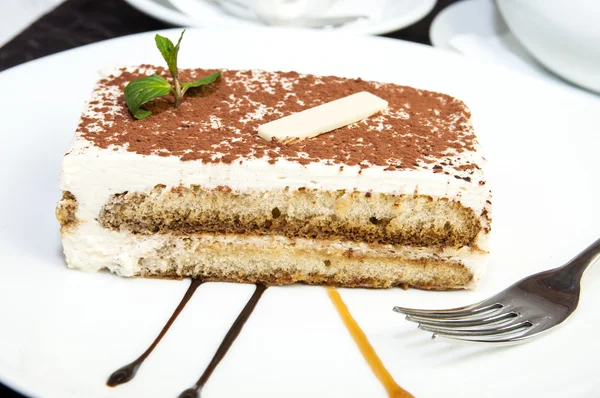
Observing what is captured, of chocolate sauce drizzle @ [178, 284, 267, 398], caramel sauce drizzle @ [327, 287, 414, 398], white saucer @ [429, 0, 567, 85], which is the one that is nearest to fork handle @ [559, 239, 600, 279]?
caramel sauce drizzle @ [327, 287, 414, 398]

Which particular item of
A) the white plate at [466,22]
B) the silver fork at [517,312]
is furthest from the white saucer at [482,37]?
the silver fork at [517,312]

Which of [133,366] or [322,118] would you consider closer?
[133,366]

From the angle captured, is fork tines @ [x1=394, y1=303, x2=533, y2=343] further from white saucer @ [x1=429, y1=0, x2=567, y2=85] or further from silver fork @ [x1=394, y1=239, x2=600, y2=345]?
white saucer @ [x1=429, y1=0, x2=567, y2=85]

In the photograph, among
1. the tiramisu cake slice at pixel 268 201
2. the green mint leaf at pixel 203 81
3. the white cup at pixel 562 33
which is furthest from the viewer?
the white cup at pixel 562 33

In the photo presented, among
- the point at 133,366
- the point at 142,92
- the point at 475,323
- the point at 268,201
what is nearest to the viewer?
the point at 133,366

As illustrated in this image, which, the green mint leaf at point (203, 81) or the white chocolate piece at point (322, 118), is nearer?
the white chocolate piece at point (322, 118)

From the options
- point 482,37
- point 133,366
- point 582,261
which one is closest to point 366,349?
point 133,366

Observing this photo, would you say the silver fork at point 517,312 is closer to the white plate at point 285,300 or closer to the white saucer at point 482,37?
the white plate at point 285,300

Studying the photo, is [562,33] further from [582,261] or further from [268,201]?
[268,201]
